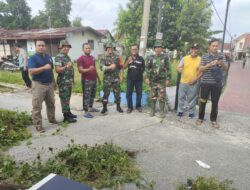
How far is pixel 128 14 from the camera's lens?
22125 mm

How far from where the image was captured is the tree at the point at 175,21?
65.4ft

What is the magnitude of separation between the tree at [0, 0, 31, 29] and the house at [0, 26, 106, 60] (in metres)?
15.5

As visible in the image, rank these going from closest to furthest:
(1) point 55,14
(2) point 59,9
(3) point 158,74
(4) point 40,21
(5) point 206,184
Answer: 1. (5) point 206,184
2. (3) point 158,74
3. (4) point 40,21
4. (1) point 55,14
5. (2) point 59,9

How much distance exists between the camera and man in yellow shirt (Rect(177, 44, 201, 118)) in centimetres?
568

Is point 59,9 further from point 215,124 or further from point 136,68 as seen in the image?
point 215,124

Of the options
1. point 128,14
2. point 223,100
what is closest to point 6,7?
point 128,14

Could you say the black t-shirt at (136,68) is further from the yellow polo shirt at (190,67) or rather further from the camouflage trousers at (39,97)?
the camouflage trousers at (39,97)

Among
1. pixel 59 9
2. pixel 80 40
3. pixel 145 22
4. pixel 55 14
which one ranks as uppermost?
pixel 59 9

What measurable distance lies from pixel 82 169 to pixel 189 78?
3.46 meters

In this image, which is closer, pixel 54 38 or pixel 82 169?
pixel 82 169

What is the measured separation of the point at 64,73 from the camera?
5211 millimetres

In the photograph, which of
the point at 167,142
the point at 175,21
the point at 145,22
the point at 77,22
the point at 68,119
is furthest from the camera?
the point at 77,22

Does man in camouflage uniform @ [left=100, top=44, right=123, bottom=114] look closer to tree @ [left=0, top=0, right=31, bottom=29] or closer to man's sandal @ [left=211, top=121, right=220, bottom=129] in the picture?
man's sandal @ [left=211, top=121, right=220, bottom=129]

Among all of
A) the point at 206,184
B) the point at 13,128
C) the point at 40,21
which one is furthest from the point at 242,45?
the point at 206,184
